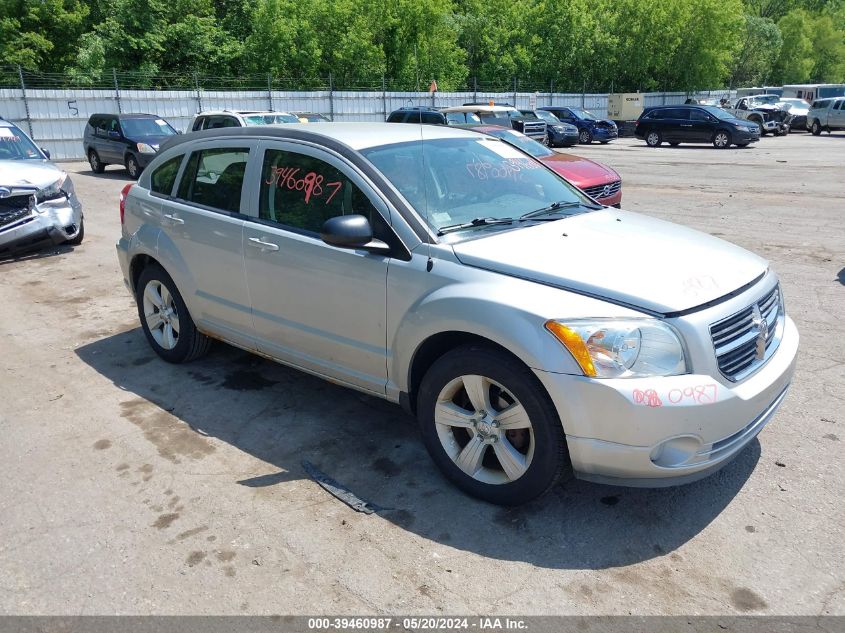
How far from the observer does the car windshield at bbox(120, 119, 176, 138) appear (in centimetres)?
1859

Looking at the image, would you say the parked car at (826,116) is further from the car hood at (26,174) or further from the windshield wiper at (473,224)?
the windshield wiper at (473,224)

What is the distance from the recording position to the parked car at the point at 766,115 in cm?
3234

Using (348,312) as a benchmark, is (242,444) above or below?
below

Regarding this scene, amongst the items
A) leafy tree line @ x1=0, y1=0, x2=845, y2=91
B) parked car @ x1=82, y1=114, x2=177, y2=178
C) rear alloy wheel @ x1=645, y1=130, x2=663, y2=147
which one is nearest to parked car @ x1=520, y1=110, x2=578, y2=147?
rear alloy wheel @ x1=645, y1=130, x2=663, y2=147

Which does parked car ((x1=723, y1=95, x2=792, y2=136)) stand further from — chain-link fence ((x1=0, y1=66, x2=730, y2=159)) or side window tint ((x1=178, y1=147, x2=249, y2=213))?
side window tint ((x1=178, y1=147, x2=249, y2=213))

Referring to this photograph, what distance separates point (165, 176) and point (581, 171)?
22.6 feet

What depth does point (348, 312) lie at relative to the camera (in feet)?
13.1

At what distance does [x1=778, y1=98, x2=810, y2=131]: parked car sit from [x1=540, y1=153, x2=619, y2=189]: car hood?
2778 centimetres

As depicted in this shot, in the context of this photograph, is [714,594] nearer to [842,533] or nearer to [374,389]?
[842,533]

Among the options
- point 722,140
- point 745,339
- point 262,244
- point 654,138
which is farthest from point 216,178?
point 654,138

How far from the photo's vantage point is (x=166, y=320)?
217 inches

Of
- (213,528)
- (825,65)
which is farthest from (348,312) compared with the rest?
(825,65)

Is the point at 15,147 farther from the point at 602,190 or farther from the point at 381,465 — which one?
the point at 381,465

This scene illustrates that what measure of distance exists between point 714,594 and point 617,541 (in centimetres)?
48
